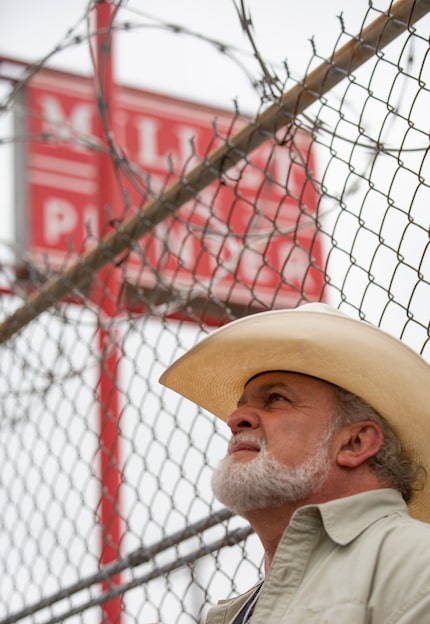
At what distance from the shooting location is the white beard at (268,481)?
3.07 meters

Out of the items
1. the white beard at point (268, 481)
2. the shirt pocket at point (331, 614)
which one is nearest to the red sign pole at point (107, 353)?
the white beard at point (268, 481)

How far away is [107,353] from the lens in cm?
491

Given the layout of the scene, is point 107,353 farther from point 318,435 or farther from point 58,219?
point 58,219

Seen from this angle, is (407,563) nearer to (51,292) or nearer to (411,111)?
(411,111)

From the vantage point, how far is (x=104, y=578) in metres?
4.50

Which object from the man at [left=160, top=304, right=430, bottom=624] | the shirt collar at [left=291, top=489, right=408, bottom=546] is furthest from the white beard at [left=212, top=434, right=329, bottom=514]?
the shirt collar at [left=291, top=489, right=408, bottom=546]

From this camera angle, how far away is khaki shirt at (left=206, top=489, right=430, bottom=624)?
248 cm

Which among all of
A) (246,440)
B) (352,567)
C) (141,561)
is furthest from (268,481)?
(141,561)

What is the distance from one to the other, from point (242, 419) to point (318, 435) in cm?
21

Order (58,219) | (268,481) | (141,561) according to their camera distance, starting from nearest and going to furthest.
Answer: (268,481) → (141,561) → (58,219)

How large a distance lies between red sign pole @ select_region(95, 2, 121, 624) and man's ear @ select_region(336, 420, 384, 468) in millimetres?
1448

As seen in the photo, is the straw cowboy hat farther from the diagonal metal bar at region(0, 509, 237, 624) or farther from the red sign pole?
the red sign pole

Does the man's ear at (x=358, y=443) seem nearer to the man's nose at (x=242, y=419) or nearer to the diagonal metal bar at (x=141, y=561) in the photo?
the man's nose at (x=242, y=419)

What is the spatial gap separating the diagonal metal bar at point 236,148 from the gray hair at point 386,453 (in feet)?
3.05
